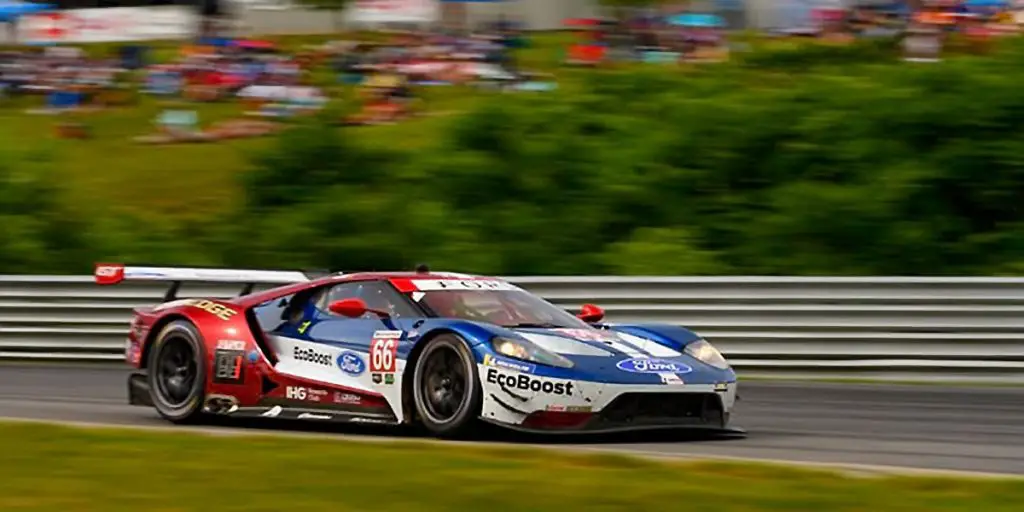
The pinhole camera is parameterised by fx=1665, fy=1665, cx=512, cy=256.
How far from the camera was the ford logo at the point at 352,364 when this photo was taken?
9.20 meters

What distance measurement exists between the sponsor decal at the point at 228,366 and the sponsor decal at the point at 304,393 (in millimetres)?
387

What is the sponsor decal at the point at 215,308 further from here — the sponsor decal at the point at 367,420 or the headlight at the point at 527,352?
the headlight at the point at 527,352

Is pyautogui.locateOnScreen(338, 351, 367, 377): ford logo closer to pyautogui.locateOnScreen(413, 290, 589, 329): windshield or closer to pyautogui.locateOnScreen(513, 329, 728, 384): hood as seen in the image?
pyautogui.locateOnScreen(413, 290, 589, 329): windshield

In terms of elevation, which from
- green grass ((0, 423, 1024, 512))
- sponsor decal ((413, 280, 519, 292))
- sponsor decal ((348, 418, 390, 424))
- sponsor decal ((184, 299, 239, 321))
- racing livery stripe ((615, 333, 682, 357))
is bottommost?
sponsor decal ((348, 418, 390, 424))

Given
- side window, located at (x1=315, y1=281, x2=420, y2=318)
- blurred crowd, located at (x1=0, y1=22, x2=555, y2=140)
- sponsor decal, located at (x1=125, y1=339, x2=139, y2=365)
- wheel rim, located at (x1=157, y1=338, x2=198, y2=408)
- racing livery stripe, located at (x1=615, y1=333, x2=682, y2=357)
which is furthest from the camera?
blurred crowd, located at (x1=0, y1=22, x2=555, y2=140)

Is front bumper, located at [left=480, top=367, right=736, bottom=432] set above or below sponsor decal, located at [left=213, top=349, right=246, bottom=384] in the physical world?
above

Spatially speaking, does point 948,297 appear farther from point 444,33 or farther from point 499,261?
point 444,33

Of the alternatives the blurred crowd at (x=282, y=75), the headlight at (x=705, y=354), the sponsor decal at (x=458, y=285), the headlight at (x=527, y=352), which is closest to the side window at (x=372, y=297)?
the sponsor decal at (x=458, y=285)

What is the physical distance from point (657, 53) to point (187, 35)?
11366 mm

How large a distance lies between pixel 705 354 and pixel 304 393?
2298 millimetres

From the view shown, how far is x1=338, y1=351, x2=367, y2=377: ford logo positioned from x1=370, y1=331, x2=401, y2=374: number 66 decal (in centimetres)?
9

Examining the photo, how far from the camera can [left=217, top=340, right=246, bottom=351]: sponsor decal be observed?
391 inches

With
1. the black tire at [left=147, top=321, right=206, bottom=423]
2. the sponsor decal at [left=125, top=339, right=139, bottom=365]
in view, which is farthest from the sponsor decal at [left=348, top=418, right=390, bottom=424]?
the sponsor decal at [left=125, top=339, right=139, bottom=365]

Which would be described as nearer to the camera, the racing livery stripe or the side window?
the racing livery stripe
